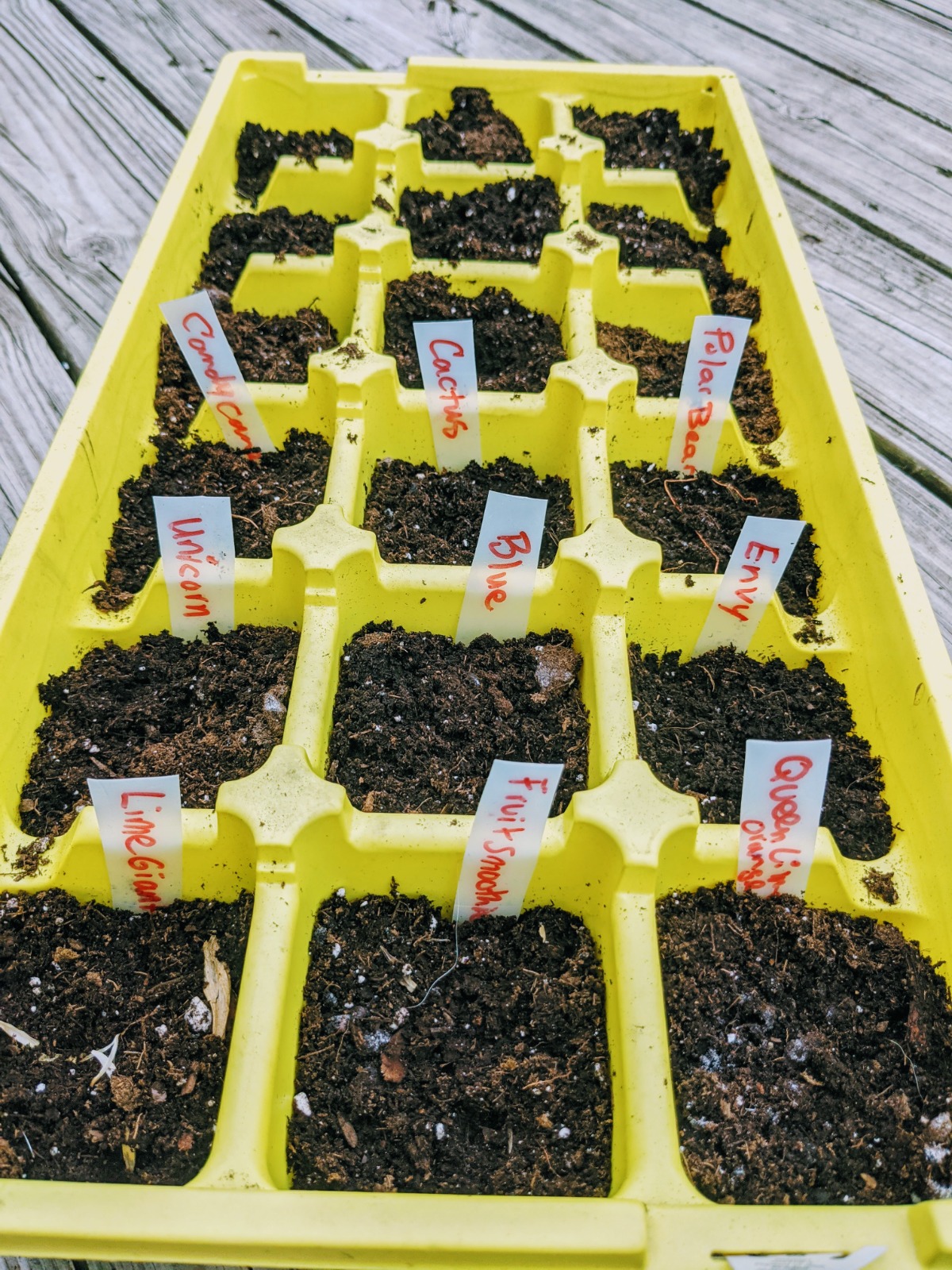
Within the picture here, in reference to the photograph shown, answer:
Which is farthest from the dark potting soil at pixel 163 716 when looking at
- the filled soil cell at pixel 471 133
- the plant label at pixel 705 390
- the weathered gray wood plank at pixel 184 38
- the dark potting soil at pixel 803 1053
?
the weathered gray wood plank at pixel 184 38

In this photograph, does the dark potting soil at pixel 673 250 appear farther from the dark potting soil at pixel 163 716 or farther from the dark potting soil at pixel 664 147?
the dark potting soil at pixel 163 716

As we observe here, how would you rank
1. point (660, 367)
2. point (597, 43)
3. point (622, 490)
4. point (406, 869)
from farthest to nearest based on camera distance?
point (597, 43)
point (660, 367)
point (622, 490)
point (406, 869)

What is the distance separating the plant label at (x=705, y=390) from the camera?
3.64 feet

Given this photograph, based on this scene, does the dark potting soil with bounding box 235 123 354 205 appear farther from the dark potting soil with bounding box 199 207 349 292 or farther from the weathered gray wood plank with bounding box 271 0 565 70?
the weathered gray wood plank with bounding box 271 0 565 70

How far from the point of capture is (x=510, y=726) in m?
0.93

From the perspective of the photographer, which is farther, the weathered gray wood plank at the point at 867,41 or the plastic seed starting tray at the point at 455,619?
the weathered gray wood plank at the point at 867,41

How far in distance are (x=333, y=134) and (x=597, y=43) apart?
2.21ft

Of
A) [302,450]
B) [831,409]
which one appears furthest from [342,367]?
[831,409]

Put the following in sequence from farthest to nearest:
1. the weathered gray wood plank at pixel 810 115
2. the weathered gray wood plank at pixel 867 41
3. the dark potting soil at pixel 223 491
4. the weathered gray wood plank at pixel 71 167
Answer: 1. the weathered gray wood plank at pixel 867 41
2. the weathered gray wood plank at pixel 810 115
3. the weathered gray wood plank at pixel 71 167
4. the dark potting soil at pixel 223 491

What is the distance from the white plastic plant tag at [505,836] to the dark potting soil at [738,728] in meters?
0.19

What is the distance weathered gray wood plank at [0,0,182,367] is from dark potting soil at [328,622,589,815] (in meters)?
0.79

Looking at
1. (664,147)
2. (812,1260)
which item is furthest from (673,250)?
(812,1260)

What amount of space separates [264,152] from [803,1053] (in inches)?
59.2

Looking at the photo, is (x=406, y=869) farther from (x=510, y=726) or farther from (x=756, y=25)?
(x=756, y=25)
